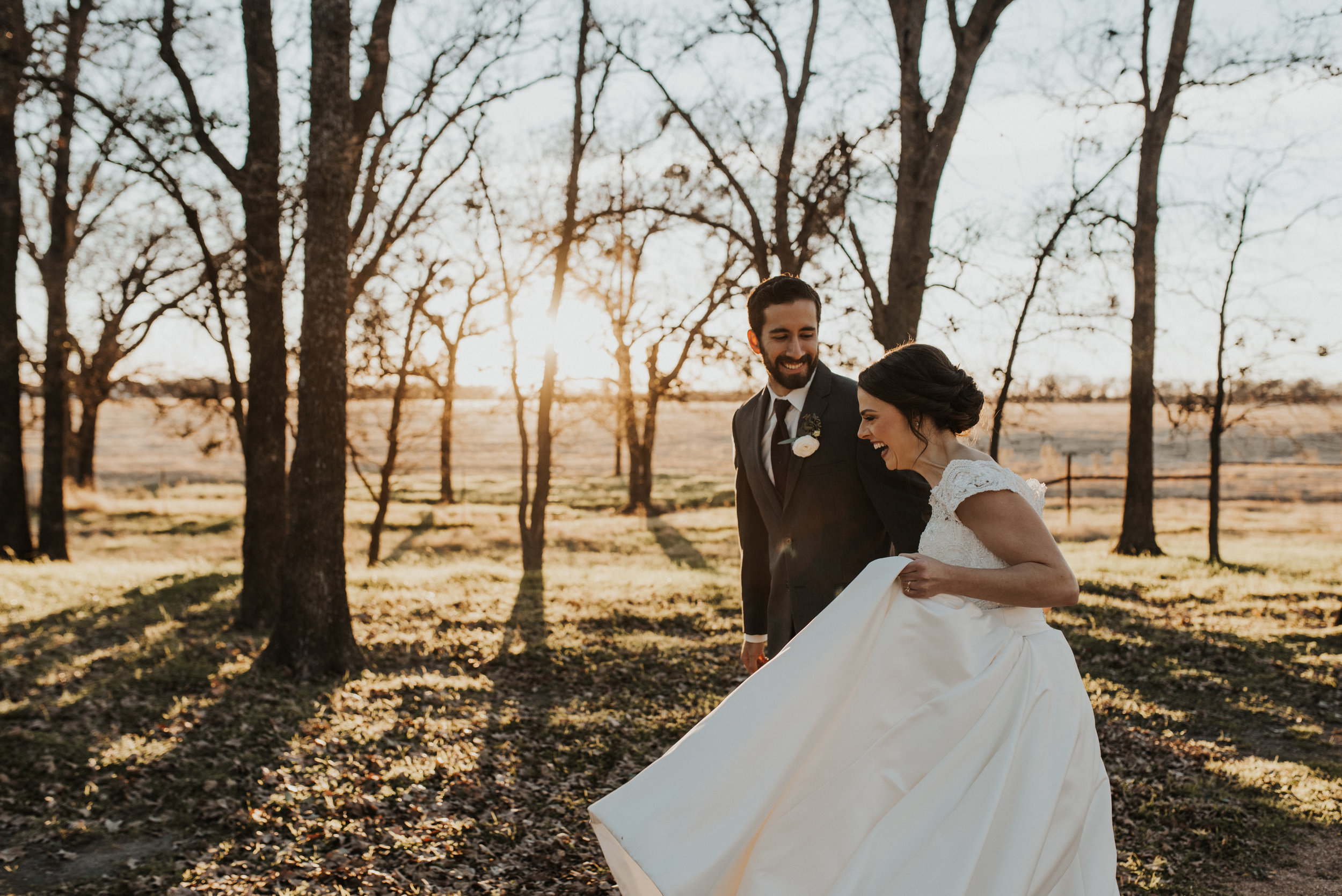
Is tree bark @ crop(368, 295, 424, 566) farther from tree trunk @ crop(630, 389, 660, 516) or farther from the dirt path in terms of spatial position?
the dirt path

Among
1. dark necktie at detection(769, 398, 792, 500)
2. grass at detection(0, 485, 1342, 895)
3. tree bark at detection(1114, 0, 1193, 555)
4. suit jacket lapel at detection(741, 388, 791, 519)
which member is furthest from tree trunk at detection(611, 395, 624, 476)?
dark necktie at detection(769, 398, 792, 500)

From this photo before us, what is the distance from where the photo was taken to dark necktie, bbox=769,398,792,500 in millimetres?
4051

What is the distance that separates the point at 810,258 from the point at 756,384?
10.5ft

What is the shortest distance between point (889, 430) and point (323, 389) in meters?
6.62

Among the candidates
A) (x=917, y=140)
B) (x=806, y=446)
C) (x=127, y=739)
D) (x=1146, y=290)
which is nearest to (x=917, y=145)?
(x=917, y=140)

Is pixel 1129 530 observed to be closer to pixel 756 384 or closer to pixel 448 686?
pixel 756 384

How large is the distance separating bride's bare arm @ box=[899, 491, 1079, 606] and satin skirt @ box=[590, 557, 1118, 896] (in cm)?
9

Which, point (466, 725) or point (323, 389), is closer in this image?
point (466, 725)

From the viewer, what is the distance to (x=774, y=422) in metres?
4.12

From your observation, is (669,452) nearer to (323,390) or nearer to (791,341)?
(323,390)

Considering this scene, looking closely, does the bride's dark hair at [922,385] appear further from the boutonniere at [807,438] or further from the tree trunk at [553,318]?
Result: the tree trunk at [553,318]

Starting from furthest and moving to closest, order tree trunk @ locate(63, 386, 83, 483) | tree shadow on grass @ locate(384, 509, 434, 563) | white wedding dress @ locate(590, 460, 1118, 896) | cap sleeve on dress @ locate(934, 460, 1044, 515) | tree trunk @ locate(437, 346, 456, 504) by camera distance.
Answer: tree trunk @ locate(63, 386, 83, 483), tree trunk @ locate(437, 346, 456, 504), tree shadow on grass @ locate(384, 509, 434, 563), cap sleeve on dress @ locate(934, 460, 1044, 515), white wedding dress @ locate(590, 460, 1118, 896)

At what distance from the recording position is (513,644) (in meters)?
10.4

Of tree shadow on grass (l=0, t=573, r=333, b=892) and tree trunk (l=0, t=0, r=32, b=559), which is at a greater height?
tree trunk (l=0, t=0, r=32, b=559)
